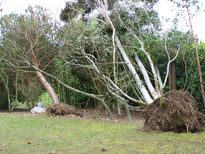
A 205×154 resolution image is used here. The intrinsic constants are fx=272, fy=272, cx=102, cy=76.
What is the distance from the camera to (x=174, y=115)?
4559 millimetres

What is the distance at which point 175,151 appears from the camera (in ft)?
10.6

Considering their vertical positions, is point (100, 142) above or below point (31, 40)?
below

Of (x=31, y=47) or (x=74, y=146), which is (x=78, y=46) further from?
(x=74, y=146)

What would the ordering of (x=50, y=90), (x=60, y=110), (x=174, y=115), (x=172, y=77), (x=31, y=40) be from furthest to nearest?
(x=31, y=40) < (x=50, y=90) < (x=60, y=110) < (x=172, y=77) < (x=174, y=115)

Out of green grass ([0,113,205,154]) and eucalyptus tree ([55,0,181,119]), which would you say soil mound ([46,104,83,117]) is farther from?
green grass ([0,113,205,154])

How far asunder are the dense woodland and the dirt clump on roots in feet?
5.66

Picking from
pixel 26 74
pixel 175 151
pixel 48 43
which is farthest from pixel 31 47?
pixel 175 151

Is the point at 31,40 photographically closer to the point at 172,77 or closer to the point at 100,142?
the point at 172,77

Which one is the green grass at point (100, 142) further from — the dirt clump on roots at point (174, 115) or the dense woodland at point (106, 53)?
the dense woodland at point (106, 53)

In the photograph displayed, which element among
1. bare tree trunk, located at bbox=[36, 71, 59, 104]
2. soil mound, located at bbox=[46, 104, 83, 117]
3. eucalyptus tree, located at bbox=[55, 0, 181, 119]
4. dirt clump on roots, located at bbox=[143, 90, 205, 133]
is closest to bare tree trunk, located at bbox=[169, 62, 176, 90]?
eucalyptus tree, located at bbox=[55, 0, 181, 119]

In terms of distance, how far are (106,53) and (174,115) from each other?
151 inches

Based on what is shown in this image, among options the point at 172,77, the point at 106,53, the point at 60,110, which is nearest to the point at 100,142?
the point at 60,110

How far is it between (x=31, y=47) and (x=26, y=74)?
172 cm

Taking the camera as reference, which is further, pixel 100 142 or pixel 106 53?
pixel 106 53
